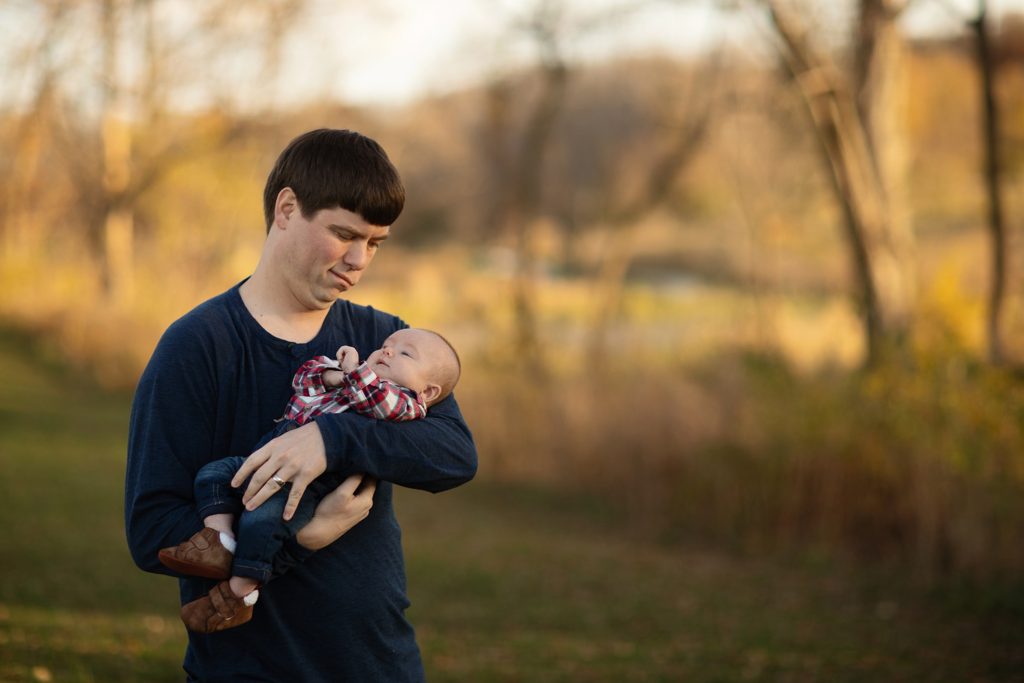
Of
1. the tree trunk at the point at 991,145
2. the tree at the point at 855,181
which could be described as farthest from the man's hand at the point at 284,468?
the tree at the point at 855,181

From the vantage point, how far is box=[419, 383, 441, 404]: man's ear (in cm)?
227

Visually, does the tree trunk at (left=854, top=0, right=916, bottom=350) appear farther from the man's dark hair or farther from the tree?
the man's dark hair

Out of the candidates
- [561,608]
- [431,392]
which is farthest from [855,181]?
[431,392]

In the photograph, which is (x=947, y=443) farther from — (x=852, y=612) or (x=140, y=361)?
(x=140, y=361)

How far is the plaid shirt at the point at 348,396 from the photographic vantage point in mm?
2008

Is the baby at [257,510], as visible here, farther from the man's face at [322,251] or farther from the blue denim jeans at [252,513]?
the man's face at [322,251]

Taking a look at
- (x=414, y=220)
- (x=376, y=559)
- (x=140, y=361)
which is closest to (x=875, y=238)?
(x=376, y=559)

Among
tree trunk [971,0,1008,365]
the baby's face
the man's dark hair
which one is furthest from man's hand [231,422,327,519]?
tree trunk [971,0,1008,365]

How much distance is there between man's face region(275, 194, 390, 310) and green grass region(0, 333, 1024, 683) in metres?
3.10

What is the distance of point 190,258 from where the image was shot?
20.4 m

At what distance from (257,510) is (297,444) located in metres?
0.14

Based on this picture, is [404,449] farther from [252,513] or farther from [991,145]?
[991,145]

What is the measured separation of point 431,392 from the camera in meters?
2.29

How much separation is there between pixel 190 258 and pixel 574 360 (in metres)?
11.0
